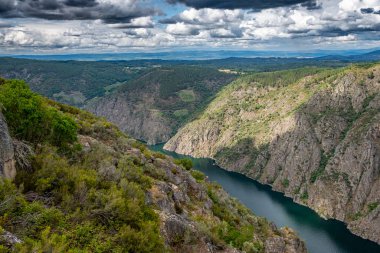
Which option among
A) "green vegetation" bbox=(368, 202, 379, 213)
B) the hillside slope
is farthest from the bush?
"green vegetation" bbox=(368, 202, 379, 213)

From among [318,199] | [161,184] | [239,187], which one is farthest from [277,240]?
[239,187]

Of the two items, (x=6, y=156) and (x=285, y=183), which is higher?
(x=6, y=156)

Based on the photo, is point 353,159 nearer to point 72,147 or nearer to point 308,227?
point 308,227

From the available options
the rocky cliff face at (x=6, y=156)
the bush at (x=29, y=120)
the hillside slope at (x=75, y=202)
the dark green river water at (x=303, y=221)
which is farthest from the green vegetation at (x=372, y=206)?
the rocky cliff face at (x=6, y=156)

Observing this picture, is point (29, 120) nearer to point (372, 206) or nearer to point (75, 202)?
point (75, 202)

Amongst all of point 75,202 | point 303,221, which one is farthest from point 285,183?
point 75,202

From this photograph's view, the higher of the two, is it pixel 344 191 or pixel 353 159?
pixel 353 159

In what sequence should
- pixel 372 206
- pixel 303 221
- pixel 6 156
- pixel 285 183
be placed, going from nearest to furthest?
1. pixel 6 156
2. pixel 303 221
3. pixel 372 206
4. pixel 285 183
